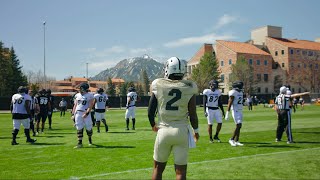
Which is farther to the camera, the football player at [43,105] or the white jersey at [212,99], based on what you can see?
the football player at [43,105]

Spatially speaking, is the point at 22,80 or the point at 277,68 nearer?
the point at 22,80

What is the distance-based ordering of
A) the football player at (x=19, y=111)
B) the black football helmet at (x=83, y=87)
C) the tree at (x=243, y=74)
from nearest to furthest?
the black football helmet at (x=83, y=87) → the football player at (x=19, y=111) → the tree at (x=243, y=74)

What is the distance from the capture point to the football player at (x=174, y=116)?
5.17 metres

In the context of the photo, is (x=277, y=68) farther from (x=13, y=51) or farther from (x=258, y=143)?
(x=258, y=143)

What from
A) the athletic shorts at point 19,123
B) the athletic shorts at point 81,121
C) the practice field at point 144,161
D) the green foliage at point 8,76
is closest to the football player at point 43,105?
the athletic shorts at point 19,123

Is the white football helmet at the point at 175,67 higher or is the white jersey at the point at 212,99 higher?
the white football helmet at the point at 175,67

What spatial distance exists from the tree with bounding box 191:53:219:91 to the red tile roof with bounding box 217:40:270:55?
7398 millimetres

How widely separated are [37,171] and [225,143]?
748cm

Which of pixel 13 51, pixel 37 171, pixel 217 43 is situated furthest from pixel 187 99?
pixel 217 43

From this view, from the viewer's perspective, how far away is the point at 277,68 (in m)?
93.4

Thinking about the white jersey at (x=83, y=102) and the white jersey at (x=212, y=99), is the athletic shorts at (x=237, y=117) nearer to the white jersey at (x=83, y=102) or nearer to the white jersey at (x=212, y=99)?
the white jersey at (x=212, y=99)

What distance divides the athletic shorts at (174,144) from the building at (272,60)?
8243 cm

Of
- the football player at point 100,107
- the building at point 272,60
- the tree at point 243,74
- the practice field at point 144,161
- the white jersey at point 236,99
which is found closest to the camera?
the practice field at point 144,161

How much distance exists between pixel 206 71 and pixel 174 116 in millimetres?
78732
